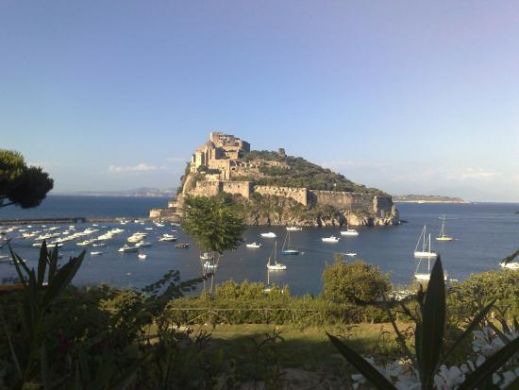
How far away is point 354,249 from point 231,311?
3979cm

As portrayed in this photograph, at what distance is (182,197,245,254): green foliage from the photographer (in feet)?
48.4

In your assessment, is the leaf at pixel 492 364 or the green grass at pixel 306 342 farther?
the green grass at pixel 306 342

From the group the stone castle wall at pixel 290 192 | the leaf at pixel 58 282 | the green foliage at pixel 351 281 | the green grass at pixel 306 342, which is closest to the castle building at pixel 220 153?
the stone castle wall at pixel 290 192

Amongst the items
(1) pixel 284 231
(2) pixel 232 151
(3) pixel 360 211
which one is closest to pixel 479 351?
(1) pixel 284 231

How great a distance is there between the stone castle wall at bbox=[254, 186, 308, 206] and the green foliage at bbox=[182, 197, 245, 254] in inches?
2384

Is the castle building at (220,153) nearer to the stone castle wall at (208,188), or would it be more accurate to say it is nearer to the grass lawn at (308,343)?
the stone castle wall at (208,188)

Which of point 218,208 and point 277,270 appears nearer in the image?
point 218,208

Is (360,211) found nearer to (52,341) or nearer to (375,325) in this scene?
(375,325)

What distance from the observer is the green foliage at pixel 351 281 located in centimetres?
1054

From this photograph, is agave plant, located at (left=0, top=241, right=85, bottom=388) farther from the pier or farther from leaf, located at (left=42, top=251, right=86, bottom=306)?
the pier

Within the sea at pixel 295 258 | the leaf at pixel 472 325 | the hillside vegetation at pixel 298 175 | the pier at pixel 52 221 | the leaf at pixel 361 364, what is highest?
the hillside vegetation at pixel 298 175

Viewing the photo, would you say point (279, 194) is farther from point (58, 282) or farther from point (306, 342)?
point (58, 282)

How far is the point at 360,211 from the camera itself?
76.2m

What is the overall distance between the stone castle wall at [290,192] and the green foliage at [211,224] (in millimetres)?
60555
